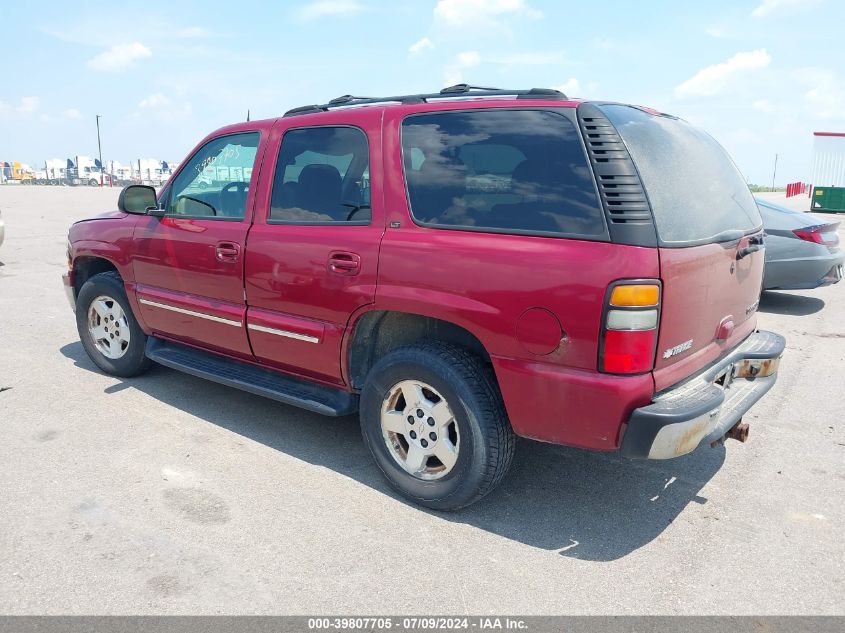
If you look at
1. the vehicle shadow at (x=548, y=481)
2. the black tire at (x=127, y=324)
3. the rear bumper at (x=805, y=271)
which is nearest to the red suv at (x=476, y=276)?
the vehicle shadow at (x=548, y=481)

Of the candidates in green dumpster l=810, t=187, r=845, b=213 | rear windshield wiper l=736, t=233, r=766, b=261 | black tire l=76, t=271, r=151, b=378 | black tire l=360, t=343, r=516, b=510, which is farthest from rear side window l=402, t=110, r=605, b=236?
green dumpster l=810, t=187, r=845, b=213

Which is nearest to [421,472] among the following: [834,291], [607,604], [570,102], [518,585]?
[518,585]

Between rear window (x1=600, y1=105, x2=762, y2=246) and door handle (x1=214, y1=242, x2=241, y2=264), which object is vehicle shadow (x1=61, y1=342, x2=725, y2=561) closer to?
door handle (x1=214, y1=242, x2=241, y2=264)

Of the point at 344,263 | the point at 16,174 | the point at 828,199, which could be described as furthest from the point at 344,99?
the point at 16,174

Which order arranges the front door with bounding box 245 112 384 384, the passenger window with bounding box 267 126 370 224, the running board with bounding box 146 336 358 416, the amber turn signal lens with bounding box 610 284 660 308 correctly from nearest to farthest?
1. the amber turn signal lens with bounding box 610 284 660 308
2. the front door with bounding box 245 112 384 384
3. the passenger window with bounding box 267 126 370 224
4. the running board with bounding box 146 336 358 416

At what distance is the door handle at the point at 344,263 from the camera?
3371 millimetres

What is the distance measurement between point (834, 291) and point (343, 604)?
9475mm

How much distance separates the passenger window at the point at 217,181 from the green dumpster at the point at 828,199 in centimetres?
2812

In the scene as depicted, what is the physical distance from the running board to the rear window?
1.94 meters

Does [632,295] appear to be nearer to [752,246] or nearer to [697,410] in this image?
[697,410]

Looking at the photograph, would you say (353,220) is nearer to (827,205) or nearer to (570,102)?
(570,102)

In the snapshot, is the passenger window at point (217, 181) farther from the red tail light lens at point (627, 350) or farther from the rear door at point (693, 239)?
the red tail light lens at point (627, 350)

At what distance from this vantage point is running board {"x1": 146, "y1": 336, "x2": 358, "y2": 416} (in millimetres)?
3693

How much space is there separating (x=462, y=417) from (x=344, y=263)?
1.01 m
